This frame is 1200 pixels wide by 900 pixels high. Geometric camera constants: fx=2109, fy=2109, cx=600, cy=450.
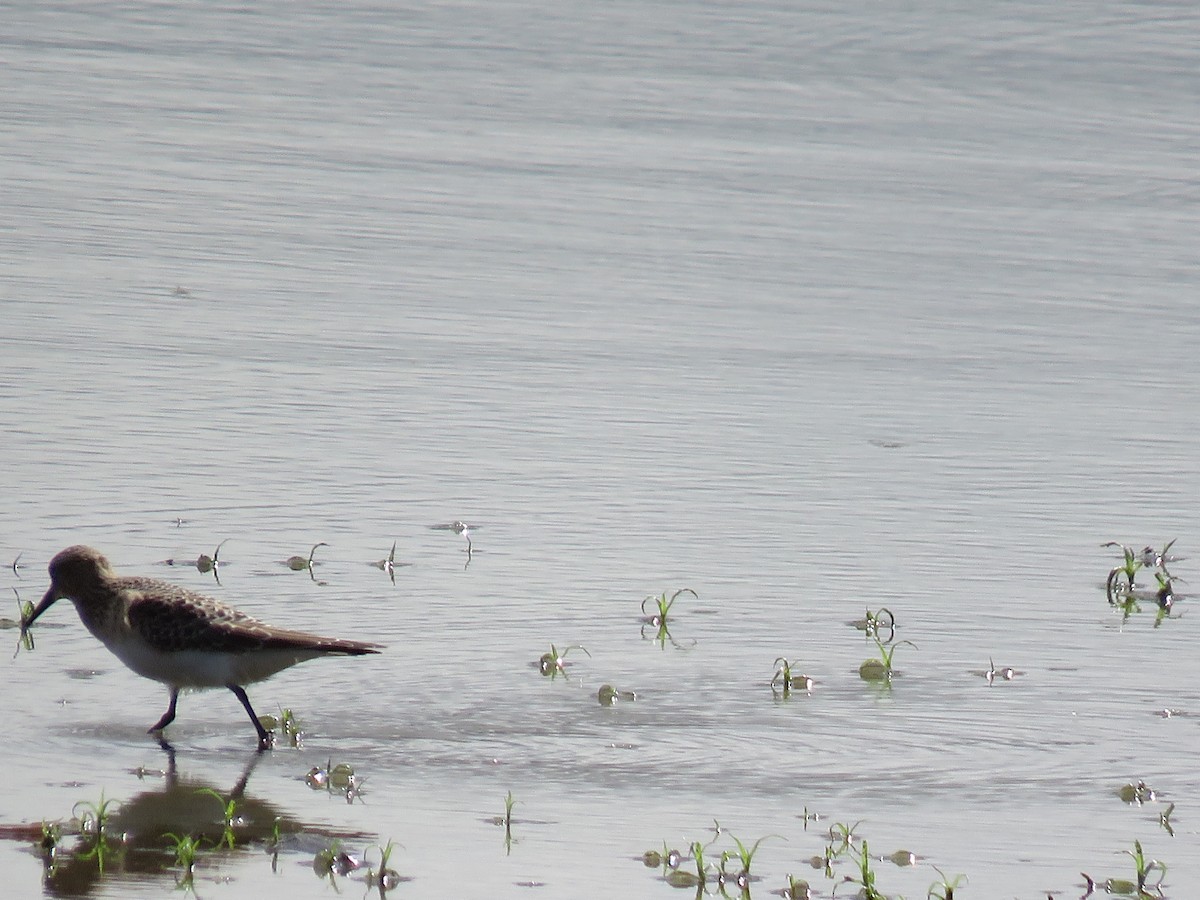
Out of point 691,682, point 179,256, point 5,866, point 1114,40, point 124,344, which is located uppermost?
point 1114,40

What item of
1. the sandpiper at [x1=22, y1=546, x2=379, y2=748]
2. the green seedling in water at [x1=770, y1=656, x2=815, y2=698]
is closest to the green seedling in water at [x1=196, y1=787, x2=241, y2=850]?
the sandpiper at [x1=22, y1=546, x2=379, y2=748]

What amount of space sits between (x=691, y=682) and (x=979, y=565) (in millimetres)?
1808

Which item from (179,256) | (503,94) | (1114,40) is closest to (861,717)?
(179,256)

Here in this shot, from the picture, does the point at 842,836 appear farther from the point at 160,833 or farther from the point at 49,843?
the point at 49,843

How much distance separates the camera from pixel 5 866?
17.7 feet

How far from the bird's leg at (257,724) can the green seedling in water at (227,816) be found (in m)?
0.37

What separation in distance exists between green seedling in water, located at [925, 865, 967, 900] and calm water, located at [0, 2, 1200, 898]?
93 mm

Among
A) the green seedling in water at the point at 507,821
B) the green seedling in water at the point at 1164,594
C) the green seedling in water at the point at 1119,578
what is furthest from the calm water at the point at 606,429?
the green seedling in water at the point at 1164,594

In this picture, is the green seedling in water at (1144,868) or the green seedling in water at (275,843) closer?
the green seedling in water at (1144,868)

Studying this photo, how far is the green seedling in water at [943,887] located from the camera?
537 centimetres

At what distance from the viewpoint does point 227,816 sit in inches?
228

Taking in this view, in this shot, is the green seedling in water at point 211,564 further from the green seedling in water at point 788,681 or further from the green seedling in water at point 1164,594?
the green seedling in water at point 1164,594

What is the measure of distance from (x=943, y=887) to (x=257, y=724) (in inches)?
88.0

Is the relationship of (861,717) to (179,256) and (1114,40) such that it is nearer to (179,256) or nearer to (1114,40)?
(179,256)
